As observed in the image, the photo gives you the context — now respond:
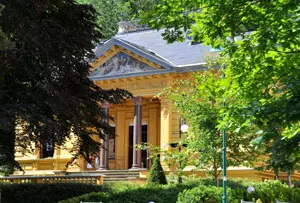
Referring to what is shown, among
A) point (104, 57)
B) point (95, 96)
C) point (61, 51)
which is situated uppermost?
point (104, 57)

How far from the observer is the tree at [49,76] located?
58.9ft

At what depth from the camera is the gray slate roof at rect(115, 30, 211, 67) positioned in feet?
102

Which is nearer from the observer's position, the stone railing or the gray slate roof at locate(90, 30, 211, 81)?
the stone railing

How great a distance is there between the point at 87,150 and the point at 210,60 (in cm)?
598

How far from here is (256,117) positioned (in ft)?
30.2

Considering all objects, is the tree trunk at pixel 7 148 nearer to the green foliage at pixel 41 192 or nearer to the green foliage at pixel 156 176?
the green foliage at pixel 41 192

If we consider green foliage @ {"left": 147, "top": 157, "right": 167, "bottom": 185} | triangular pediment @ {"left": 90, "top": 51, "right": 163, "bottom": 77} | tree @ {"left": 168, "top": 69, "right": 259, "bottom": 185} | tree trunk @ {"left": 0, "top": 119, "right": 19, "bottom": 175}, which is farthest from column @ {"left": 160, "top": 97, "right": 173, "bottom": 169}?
tree trunk @ {"left": 0, "top": 119, "right": 19, "bottom": 175}

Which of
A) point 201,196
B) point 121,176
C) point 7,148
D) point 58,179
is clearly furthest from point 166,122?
point 201,196

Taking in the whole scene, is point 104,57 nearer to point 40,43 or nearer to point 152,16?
point 40,43

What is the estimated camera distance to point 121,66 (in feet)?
106

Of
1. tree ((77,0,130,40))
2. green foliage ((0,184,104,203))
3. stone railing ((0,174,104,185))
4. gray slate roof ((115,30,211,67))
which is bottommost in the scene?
green foliage ((0,184,104,203))

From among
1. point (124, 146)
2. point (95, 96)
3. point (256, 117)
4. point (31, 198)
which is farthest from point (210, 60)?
point (124, 146)

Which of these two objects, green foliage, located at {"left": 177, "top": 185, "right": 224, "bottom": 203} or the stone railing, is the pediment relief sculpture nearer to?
the stone railing

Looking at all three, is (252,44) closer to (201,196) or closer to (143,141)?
(201,196)
